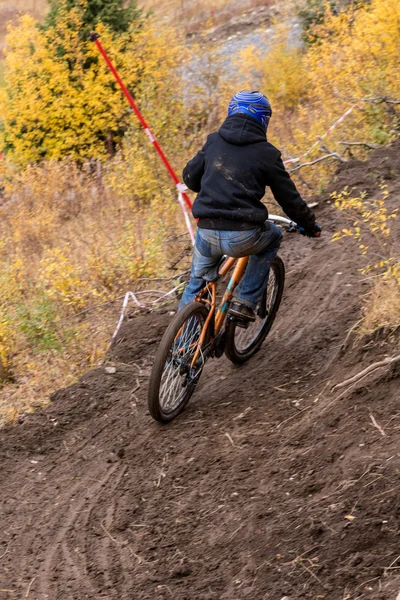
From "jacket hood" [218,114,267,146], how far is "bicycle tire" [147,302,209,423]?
47.3 inches

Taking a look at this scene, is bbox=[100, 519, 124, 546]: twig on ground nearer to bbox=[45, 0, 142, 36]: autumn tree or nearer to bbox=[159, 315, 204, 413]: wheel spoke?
bbox=[159, 315, 204, 413]: wheel spoke

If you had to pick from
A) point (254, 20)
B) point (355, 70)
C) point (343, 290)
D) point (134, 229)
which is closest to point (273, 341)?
point (343, 290)

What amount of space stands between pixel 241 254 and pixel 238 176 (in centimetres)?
59

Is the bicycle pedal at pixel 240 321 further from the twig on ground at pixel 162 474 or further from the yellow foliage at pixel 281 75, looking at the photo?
the yellow foliage at pixel 281 75

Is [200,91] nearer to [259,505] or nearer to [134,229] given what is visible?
[134,229]

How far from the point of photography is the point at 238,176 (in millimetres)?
5289

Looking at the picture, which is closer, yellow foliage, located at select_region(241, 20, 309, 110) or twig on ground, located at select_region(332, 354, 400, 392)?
twig on ground, located at select_region(332, 354, 400, 392)

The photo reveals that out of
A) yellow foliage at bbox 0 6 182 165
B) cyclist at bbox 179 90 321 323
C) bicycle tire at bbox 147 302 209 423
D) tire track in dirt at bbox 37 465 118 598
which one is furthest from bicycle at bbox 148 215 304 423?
yellow foliage at bbox 0 6 182 165

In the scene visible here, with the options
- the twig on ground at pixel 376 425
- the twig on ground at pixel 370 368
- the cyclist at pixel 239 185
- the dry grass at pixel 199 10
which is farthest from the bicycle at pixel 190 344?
the dry grass at pixel 199 10

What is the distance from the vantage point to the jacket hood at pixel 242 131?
5.26 m

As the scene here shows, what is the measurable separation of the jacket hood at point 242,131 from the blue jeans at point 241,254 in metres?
0.64

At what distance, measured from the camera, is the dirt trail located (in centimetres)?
381

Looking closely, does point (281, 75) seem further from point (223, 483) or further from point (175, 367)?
point (223, 483)

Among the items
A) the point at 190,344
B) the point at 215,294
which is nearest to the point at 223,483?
the point at 190,344
